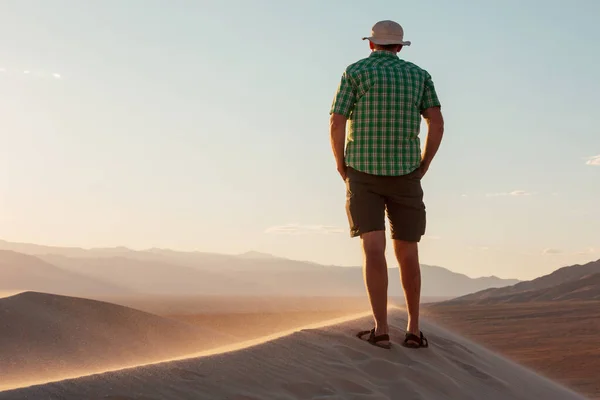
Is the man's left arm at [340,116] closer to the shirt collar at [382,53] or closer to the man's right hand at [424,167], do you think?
the shirt collar at [382,53]

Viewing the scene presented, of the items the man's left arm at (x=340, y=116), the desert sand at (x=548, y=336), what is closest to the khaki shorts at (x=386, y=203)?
the man's left arm at (x=340, y=116)

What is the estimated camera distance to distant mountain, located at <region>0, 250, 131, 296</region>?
452ft

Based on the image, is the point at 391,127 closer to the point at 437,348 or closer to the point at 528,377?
the point at 437,348

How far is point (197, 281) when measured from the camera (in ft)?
625

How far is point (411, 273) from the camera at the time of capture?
13.3 ft

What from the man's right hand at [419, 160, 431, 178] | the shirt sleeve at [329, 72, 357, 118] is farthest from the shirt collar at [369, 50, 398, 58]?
the man's right hand at [419, 160, 431, 178]

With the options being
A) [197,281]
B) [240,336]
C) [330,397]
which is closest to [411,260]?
[330,397]

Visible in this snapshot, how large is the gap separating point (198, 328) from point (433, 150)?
2.88 metres

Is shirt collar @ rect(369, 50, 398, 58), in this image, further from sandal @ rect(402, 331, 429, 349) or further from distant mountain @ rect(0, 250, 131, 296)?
distant mountain @ rect(0, 250, 131, 296)

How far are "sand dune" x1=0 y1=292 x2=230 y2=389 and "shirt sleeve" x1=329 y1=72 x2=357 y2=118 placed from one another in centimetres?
186

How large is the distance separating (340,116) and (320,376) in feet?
4.67

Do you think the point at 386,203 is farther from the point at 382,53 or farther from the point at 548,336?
the point at 548,336

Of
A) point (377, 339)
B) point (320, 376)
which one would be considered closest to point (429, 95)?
point (377, 339)

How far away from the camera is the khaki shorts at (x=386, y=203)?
3830mm
